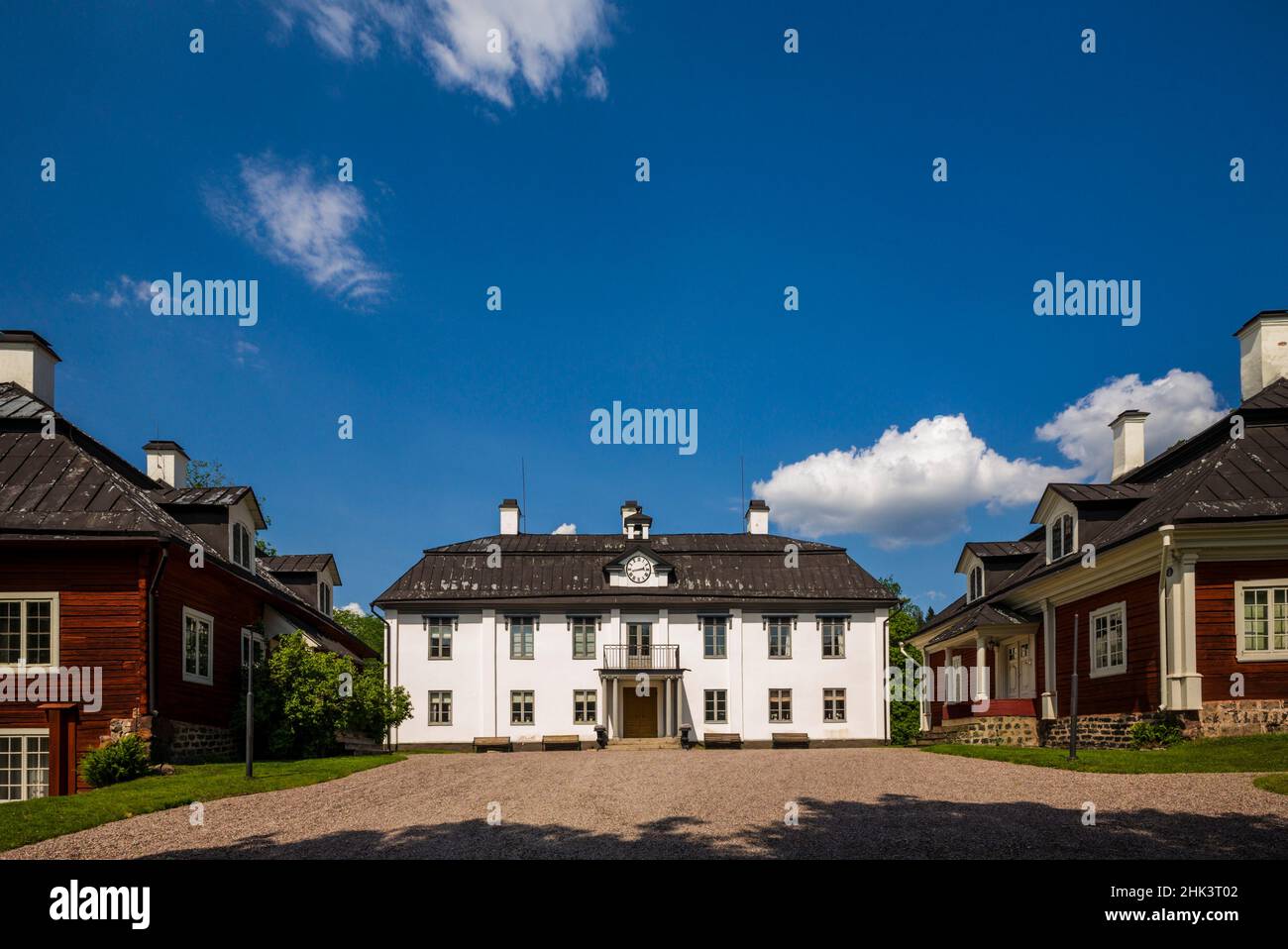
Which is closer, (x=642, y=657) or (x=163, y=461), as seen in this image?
(x=163, y=461)

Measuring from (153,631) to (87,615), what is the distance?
1116 mm

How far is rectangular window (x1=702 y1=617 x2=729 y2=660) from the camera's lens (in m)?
36.7

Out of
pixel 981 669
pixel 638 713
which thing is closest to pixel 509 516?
pixel 638 713

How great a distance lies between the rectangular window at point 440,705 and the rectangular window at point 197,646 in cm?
1406

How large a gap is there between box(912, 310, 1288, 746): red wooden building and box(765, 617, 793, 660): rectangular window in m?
7.21

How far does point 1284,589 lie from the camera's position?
59.8 ft

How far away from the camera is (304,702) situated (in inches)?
896

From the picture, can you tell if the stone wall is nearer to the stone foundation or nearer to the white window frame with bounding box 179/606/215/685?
the stone foundation

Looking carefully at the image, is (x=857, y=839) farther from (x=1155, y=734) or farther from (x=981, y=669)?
(x=981, y=669)

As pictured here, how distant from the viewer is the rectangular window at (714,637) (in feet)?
120

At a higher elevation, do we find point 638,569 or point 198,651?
point 638,569

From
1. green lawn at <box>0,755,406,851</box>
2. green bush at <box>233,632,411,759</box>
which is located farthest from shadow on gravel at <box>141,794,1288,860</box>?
green bush at <box>233,632,411,759</box>

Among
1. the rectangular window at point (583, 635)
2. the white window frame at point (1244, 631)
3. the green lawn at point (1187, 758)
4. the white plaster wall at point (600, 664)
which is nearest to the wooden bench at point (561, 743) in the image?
the white plaster wall at point (600, 664)
